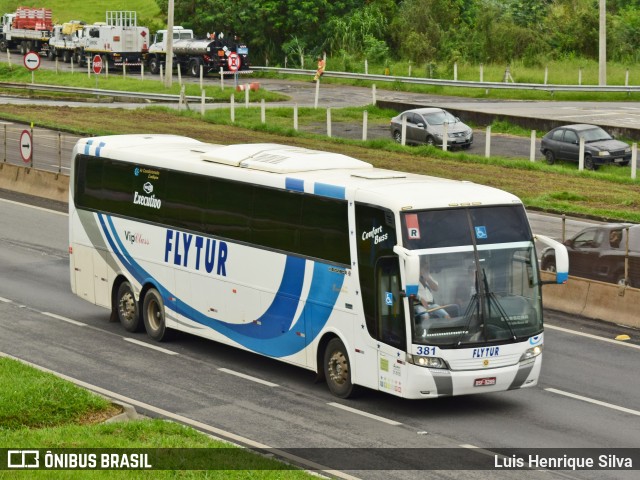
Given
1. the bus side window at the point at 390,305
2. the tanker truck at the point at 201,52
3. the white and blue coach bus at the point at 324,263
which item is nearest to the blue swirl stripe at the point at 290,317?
the white and blue coach bus at the point at 324,263

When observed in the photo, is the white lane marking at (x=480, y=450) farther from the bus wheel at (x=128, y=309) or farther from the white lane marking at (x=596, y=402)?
the bus wheel at (x=128, y=309)

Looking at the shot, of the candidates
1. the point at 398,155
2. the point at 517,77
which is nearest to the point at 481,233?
the point at 398,155

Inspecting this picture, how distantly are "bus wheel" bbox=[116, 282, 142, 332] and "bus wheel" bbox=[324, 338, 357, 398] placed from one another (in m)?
5.02

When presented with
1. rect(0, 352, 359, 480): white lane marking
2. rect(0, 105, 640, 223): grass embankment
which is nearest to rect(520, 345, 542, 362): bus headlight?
rect(0, 352, 359, 480): white lane marking

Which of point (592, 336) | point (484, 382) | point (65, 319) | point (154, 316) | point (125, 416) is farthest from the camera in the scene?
point (65, 319)

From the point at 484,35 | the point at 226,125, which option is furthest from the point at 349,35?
the point at 226,125

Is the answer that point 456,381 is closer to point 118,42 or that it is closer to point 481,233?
point 481,233

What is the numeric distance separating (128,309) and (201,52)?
2167 inches

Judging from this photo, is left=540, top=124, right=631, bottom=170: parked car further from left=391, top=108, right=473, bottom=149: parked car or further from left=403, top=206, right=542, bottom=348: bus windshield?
left=403, top=206, right=542, bottom=348: bus windshield

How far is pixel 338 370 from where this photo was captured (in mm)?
17047

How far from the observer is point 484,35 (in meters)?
74.2

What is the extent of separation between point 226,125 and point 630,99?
67.4 feet

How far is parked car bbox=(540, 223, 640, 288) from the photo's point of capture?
2286 cm

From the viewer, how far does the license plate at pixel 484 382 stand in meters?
15.7
